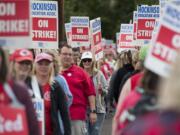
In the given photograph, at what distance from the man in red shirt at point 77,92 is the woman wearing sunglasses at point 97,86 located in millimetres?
1013

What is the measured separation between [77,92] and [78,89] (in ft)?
0.17

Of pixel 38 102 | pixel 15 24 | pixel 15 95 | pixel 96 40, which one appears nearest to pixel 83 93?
pixel 38 102

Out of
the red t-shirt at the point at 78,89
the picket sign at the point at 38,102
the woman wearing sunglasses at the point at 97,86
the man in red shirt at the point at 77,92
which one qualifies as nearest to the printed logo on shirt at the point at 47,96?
the picket sign at the point at 38,102

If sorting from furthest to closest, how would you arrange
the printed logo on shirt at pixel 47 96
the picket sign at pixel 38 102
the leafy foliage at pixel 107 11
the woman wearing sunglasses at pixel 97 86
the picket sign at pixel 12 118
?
the leafy foliage at pixel 107 11 < the woman wearing sunglasses at pixel 97 86 < the printed logo on shirt at pixel 47 96 < the picket sign at pixel 38 102 < the picket sign at pixel 12 118

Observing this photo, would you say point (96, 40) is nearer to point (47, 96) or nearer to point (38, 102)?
point (47, 96)

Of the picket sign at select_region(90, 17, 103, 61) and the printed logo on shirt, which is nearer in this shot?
the printed logo on shirt

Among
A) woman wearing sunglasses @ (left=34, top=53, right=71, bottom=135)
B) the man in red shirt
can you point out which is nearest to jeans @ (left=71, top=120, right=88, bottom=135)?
the man in red shirt

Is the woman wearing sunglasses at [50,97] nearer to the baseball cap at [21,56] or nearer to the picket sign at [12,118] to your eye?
the baseball cap at [21,56]

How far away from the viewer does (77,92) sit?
1278 centimetres

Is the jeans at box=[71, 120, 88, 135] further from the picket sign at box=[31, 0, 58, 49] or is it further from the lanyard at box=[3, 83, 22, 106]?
the lanyard at box=[3, 83, 22, 106]

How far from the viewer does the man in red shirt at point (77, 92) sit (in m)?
12.6

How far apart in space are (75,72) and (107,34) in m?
57.1

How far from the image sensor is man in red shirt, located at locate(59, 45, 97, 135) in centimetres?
1255

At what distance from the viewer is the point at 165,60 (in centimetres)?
596
